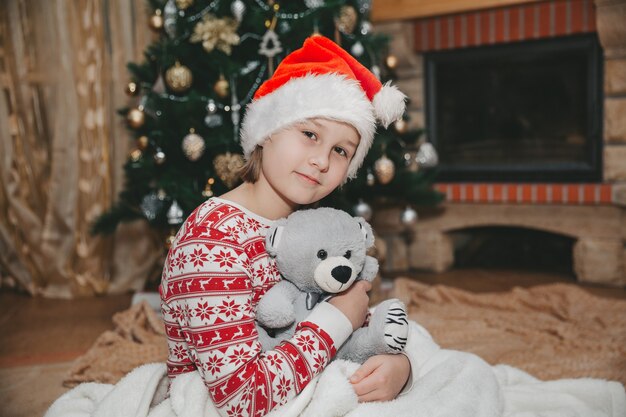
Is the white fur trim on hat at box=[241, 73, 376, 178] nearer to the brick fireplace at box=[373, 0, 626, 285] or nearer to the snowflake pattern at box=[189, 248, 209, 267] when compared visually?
the snowflake pattern at box=[189, 248, 209, 267]

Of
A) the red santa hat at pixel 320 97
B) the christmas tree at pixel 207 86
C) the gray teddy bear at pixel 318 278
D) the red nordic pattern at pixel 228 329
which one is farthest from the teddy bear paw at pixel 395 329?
the christmas tree at pixel 207 86

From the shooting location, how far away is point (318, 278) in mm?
916

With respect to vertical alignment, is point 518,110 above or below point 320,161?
below

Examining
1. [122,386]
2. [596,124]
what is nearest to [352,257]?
[122,386]

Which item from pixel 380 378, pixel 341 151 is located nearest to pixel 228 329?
pixel 380 378

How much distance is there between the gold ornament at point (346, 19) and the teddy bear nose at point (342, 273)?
1.45 meters

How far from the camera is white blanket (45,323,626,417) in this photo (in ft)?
2.89

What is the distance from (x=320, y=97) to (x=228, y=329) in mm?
399

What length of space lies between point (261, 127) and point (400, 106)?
251 mm

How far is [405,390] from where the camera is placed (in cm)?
101

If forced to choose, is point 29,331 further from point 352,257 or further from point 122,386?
point 352,257

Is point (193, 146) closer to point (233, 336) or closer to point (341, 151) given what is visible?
point (341, 151)

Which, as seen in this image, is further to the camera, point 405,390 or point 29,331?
point 29,331

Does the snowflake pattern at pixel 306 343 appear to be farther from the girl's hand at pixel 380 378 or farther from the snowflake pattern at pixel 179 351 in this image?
the snowflake pattern at pixel 179 351
